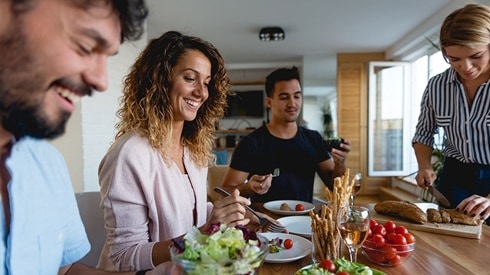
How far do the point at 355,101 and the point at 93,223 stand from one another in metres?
5.16

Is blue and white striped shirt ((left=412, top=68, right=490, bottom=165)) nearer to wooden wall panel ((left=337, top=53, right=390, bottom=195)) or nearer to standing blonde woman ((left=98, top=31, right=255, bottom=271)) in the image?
standing blonde woman ((left=98, top=31, right=255, bottom=271))

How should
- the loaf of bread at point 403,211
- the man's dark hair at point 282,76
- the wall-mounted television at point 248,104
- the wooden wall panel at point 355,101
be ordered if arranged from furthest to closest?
the wall-mounted television at point 248,104
the wooden wall panel at point 355,101
the man's dark hair at point 282,76
the loaf of bread at point 403,211

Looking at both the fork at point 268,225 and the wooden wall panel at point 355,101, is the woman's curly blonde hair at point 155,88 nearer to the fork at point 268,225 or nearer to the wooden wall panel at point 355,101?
the fork at point 268,225

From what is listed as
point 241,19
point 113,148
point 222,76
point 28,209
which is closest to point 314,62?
point 241,19

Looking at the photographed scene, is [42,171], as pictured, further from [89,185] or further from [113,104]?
[113,104]

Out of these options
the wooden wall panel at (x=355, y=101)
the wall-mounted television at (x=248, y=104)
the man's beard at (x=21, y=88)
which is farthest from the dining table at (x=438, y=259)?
the wall-mounted television at (x=248, y=104)

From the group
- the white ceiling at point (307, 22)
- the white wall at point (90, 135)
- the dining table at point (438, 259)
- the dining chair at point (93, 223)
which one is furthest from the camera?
the white ceiling at point (307, 22)

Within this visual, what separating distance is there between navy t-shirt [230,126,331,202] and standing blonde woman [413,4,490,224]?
25.4 inches

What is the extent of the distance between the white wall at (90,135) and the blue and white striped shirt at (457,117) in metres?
1.94

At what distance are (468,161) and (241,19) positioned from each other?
10.1ft

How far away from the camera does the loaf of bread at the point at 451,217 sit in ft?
4.06

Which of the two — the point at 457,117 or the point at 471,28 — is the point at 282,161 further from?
the point at 471,28

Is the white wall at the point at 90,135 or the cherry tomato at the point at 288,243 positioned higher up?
the white wall at the point at 90,135

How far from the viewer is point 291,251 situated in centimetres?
102
